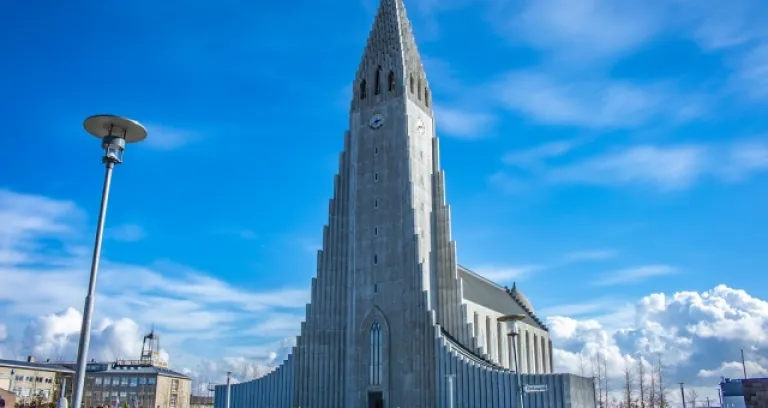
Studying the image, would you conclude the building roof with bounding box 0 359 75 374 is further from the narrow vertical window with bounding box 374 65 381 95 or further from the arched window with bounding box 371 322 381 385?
the narrow vertical window with bounding box 374 65 381 95

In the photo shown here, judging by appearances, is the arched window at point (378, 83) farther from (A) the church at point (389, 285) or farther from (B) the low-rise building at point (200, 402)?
(B) the low-rise building at point (200, 402)

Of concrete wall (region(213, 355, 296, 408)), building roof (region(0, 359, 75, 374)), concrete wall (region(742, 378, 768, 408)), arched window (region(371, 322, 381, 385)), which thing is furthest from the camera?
building roof (region(0, 359, 75, 374))

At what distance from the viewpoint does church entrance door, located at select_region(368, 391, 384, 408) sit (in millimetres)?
56781

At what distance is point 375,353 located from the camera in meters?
58.3

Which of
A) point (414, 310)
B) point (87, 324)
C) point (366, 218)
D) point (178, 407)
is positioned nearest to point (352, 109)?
point (366, 218)

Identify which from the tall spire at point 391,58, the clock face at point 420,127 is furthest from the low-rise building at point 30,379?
the clock face at point 420,127

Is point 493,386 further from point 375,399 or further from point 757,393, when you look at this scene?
point 757,393

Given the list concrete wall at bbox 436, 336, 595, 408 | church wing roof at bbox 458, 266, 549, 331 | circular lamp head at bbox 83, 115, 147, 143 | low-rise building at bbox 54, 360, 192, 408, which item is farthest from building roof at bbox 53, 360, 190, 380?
circular lamp head at bbox 83, 115, 147, 143

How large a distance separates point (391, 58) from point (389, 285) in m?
22.7

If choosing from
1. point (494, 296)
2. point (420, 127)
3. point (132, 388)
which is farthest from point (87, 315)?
point (132, 388)

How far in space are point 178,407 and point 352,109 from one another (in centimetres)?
9051

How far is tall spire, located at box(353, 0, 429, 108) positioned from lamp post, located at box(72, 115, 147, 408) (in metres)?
46.4

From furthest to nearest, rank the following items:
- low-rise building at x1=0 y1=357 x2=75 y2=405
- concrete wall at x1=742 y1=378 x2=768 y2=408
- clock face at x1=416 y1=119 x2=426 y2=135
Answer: low-rise building at x1=0 y1=357 x2=75 y2=405
clock face at x1=416 y1=119 x2=426 y2=135
concrete wall at x1=742 y1=378 x2=768 y2=408

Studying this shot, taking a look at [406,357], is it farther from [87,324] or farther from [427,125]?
[87,324]
